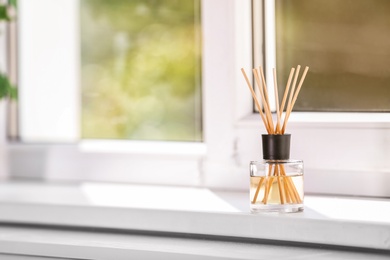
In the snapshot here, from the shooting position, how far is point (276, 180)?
3.52ft

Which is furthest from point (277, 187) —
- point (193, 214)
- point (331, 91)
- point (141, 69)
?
point (141, 69)

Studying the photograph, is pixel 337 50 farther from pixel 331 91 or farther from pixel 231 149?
pixel 231 149

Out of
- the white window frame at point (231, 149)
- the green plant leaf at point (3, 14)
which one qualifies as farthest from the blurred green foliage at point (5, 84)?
the white window frame at point (231, 149)

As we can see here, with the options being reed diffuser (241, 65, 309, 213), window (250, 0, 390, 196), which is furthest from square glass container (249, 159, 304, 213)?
window (250, 0, 390, 196)

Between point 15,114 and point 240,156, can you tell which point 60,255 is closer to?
point 240,156

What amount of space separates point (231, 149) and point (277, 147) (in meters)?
0.27

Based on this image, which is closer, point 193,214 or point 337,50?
point 193,214

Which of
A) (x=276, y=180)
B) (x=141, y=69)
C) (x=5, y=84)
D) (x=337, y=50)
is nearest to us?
(x=276, y=180)

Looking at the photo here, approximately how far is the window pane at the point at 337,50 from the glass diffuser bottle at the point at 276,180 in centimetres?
21

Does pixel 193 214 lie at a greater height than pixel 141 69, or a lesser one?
lesser

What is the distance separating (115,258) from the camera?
1.09m

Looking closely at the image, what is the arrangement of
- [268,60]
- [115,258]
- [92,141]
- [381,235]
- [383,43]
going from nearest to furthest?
[381,235], [115,258], [383,43], [268,60], [92,141]

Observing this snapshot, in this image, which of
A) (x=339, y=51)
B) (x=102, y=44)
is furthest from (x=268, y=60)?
(x=102, y=44)

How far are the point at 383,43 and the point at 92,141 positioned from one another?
0.66 m
